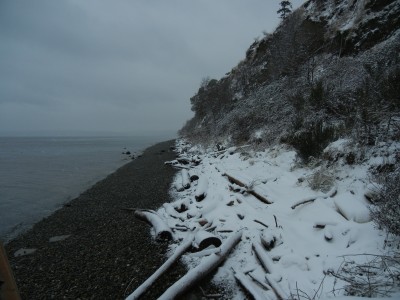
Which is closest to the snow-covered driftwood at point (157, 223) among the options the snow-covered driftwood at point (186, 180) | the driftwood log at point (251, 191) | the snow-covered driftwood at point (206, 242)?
the snow-covered driftwood at point (206, 242)

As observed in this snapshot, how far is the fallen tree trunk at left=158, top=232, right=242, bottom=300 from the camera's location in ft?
11.9

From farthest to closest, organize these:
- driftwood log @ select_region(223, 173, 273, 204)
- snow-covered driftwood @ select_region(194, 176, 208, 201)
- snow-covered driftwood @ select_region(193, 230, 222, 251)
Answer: snow-covered driftwood @ select_region(194, 176, 208, 201) → driftwood log @ select_region(223, 173, 273, 204) → snow-covered driftwood @ select_region(193, 230, 222, 251)

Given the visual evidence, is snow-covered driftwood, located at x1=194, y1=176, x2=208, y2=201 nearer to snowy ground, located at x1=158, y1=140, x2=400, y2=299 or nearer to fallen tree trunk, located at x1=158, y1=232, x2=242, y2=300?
snowy ground, located at x1=158, y1=140, x2=400, y2=299

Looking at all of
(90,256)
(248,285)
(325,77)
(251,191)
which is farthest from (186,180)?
(325,77)

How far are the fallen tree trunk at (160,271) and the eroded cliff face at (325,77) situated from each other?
16.1 feet

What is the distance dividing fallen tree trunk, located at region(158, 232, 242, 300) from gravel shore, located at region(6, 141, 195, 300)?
0.47 metres

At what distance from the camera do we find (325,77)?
1221cm

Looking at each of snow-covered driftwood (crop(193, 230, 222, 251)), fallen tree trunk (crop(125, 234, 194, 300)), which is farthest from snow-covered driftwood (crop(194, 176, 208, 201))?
snow-covered driftwood (crop(193, 230, 222, 251))

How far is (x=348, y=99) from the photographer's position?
322 inches

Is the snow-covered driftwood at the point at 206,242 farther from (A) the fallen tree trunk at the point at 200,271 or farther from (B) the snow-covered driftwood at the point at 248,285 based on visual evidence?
(B) the snow-covered driftwood at the point at 248,285

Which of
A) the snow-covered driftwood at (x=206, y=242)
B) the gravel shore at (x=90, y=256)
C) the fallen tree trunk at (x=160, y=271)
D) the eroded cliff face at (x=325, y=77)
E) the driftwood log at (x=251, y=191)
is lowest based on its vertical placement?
the gravel shore at (x=90, y=256)

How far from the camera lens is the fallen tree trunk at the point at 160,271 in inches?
148

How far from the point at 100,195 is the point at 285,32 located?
64.3ft

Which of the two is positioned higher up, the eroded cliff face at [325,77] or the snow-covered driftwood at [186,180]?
the eroded cliff face at [325,77]
